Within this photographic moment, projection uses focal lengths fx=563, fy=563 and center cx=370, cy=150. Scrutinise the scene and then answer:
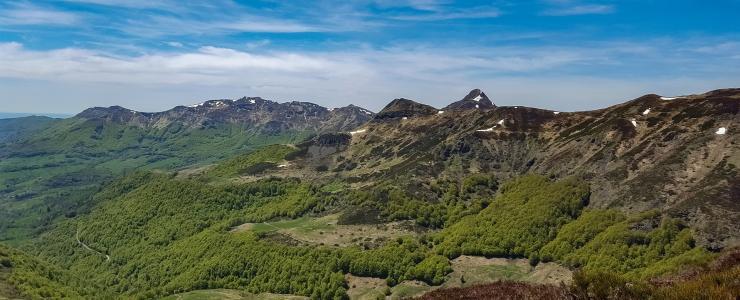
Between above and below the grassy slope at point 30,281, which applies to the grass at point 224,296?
below

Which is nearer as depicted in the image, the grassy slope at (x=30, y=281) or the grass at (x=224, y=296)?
the grassy slope at (x=30, y=281)

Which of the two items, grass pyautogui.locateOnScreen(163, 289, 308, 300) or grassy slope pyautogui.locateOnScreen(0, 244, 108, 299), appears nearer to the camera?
grassy slope pyautogui.locateOnScreen(0, 244, 108, 299)

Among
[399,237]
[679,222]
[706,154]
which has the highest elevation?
[706,154]

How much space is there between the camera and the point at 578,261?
488 ft

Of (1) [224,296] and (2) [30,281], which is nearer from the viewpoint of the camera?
(2) [30,281]

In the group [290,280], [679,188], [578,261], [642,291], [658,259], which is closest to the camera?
[642,291]

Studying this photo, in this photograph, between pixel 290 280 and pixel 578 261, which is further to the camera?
pixel 290 280

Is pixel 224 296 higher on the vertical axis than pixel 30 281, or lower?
lower

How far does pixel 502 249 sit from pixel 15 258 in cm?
15412

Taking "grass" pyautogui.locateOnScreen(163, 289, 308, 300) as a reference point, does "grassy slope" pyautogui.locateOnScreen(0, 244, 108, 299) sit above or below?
above

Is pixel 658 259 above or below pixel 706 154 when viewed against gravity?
below

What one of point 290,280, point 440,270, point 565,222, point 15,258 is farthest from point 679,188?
point 15,258

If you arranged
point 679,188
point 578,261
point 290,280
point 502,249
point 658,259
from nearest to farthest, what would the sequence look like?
point 658,259
point 578,261
point 679,188
point 502,249
point 290,280

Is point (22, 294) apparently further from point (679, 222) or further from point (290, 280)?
point (679, 222)
